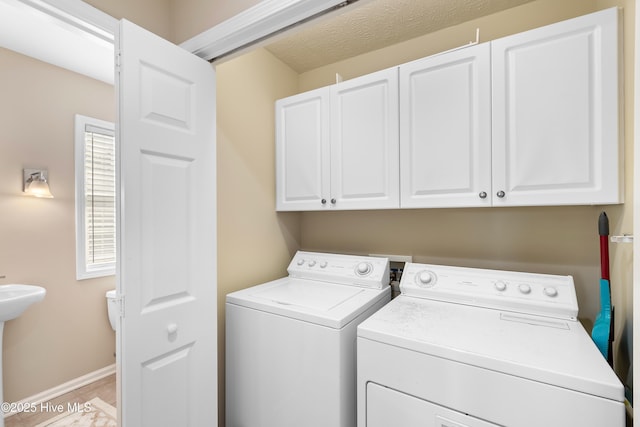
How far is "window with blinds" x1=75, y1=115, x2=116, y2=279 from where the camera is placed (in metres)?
2.52

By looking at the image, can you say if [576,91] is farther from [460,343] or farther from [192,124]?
[192,124]

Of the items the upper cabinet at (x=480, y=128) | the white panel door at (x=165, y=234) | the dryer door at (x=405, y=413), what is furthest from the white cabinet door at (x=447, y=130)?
the white panel door at (x=165, y=234)

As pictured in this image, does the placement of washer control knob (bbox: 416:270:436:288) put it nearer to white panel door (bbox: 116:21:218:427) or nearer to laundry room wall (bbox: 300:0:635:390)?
laundry room wall (bbox: 300:0:635:390)

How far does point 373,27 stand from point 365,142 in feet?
2.34

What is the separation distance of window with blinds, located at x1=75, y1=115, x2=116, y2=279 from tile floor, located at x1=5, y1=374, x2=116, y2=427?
91cm

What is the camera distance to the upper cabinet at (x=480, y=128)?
3.86 feet

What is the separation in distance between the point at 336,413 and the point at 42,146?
2817 millimetres

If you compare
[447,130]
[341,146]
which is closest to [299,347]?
[341,146]

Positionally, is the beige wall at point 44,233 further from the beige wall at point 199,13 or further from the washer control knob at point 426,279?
the washer control knob at point 426,279

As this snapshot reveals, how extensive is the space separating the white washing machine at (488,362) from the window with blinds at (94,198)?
2584 millimetres

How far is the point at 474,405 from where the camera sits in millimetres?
977

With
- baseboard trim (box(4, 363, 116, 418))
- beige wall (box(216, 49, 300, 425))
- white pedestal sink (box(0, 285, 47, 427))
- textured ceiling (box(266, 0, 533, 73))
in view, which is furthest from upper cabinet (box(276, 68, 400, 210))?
baseboard trim (box(4, 363, 116, 418))

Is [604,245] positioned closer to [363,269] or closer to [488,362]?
[488,362]

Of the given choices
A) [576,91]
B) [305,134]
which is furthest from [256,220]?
[576,91]
